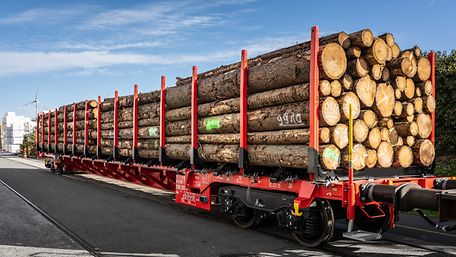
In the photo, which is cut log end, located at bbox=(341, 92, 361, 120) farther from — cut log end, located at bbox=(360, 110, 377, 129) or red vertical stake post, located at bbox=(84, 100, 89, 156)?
red vertical stake post, located at bbox=(84, 100, 89, 156)

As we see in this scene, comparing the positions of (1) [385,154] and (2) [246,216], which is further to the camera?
(2) [246,216]

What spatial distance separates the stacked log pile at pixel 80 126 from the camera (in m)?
15.9

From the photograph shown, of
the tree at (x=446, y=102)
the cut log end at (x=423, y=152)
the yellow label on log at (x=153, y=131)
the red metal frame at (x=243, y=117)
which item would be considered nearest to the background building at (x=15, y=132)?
the yellow label on log at (x=153, y=131)

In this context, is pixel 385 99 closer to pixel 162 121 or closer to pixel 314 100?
pixel 314 100

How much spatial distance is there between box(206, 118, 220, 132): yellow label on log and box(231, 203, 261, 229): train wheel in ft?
5.53

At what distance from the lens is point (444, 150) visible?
15.8m

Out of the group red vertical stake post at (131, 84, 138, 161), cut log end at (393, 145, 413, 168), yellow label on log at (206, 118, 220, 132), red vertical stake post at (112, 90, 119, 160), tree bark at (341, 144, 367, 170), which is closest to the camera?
tree bark at (341, 144, 367, 170)

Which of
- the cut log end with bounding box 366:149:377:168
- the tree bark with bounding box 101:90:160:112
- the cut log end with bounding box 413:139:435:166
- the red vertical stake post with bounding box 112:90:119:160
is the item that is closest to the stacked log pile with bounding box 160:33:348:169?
the cut log end with bounding box 366:149:377:168

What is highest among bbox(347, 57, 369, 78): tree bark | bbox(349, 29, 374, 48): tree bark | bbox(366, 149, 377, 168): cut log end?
bbox(349, 29, 374, 48): tree bark

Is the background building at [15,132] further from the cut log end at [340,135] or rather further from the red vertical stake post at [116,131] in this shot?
the cut log end at [340,135]

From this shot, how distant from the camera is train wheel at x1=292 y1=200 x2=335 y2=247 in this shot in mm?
6133

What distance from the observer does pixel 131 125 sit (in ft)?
41.8

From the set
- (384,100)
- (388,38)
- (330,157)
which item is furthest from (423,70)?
(330,157)

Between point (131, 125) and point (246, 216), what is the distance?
6278 mm
